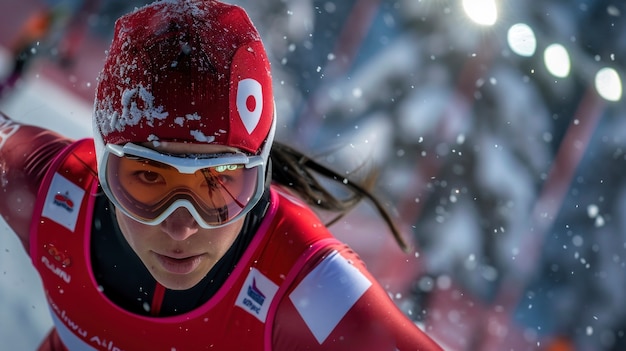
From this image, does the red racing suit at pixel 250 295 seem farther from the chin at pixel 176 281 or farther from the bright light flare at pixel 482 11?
the bright light flare at pixel 482 11

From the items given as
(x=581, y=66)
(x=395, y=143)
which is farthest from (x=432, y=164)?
(x=581, y=66)

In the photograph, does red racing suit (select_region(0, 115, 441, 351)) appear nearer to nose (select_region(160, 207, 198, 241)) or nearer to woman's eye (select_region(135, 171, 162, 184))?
nose (select_region(160, 207, 198, 241))

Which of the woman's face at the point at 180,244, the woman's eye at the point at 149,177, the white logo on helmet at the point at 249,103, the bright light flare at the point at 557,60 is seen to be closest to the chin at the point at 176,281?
the woman's face at the point at 180,244

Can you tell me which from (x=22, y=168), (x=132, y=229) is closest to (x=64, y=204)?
(x=22, y=168)

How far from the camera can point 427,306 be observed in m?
5.07

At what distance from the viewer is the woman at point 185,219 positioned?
1823 mm

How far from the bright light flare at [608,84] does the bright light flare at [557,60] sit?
0.60 ft

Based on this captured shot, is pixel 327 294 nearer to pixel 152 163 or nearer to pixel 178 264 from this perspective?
pixel 178 264

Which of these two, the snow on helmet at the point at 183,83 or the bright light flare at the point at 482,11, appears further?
the bright light flare at the point at 482,11

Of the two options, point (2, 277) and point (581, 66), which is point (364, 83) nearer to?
point (581, 66)

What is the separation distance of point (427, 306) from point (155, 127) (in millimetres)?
3564

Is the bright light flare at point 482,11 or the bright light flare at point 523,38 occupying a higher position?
the bright light flare at point 482,11

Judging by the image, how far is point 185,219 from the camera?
6.01 ft

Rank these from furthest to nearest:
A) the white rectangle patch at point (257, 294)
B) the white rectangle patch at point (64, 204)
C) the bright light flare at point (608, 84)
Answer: the bright light flare at point (608, 84)
the white rectangle patch at point (64, 204)
the white rectangle patch at point (257, 294)
